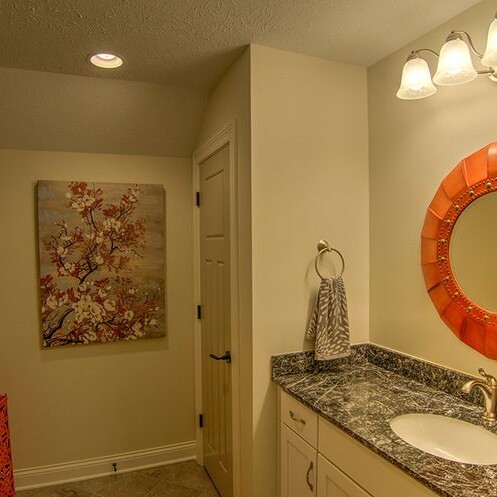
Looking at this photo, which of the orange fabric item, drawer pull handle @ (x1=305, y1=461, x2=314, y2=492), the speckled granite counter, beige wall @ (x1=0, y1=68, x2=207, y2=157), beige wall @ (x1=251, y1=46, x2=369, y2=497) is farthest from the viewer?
beige wall @ (x1=0, y1=68, x2=207, y2=157)

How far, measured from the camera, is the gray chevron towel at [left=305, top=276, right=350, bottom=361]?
183 centimetres

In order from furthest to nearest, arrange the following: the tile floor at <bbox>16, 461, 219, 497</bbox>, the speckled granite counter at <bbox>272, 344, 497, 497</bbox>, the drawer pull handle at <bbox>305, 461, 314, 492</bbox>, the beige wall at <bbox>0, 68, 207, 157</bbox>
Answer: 1. the tile floor at <bbox>16, 461, 219, 497</bbox>
2. the beige wall at <bbox>0, 68, 207, 157</bbox>
3. the drawer pull handle at <bbox>305, 461, 314, 492</bbox>
4. the speckled granite counter at <bbox>272, 344, 497, 497</bbox>

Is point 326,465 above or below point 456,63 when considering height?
below

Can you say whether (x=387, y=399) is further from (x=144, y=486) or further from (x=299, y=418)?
(x=144, y=486)

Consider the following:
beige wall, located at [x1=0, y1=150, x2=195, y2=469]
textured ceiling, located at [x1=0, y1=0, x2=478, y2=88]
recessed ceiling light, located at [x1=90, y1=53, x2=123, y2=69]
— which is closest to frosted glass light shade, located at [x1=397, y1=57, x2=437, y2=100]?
textured ceiling, located at [x1=0, y1=0, x2=478, y2=88]

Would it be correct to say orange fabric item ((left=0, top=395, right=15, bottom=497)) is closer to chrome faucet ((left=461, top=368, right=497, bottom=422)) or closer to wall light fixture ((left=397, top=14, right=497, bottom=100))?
chrome faucet ((left=461, top=368, right=497, bottom=422))

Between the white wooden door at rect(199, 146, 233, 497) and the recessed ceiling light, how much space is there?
663 mm

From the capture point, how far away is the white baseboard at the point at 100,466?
2506mm

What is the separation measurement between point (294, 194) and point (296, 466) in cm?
118

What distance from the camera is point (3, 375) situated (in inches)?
96.2

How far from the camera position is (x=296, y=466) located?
1.66 meters

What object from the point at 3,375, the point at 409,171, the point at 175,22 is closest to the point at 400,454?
the point at 409,171

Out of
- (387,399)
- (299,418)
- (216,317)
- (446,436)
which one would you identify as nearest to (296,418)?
(299,418)

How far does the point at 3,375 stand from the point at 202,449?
1362 mm
